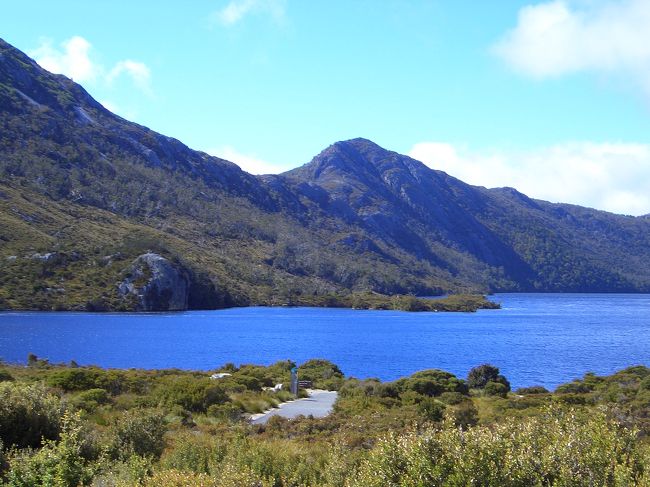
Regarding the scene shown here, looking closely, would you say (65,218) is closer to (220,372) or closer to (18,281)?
(18,281)

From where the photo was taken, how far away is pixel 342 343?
75.6 m

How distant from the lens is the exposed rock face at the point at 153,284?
12316 cm

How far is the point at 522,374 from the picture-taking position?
171 feet

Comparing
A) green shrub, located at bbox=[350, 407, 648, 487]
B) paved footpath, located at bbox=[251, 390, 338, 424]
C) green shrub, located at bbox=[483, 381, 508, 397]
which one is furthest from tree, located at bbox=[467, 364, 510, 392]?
green shrub, located at bbox=[350, 407, 648, 487]

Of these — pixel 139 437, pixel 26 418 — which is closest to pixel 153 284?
pixel 26 418

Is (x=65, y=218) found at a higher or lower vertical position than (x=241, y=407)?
higher

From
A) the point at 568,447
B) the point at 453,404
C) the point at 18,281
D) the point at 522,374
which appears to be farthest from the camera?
the point at 18,281

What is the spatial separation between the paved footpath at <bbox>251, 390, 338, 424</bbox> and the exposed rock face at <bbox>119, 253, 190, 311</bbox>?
98913 mm

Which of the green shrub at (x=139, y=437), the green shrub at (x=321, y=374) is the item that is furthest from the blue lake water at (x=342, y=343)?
the green shrub at (x=139, y=437)

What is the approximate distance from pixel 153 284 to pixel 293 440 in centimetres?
11315

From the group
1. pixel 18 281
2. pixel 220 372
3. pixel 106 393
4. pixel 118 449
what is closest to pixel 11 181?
pixel 18 281

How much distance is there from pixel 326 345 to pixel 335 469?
64.5 m

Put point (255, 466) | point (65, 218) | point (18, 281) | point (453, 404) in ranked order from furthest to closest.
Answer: point (65, 218) < point (18, 281) < point (453, 404) < point (255, 466)

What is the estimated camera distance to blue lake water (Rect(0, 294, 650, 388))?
56.1 m
